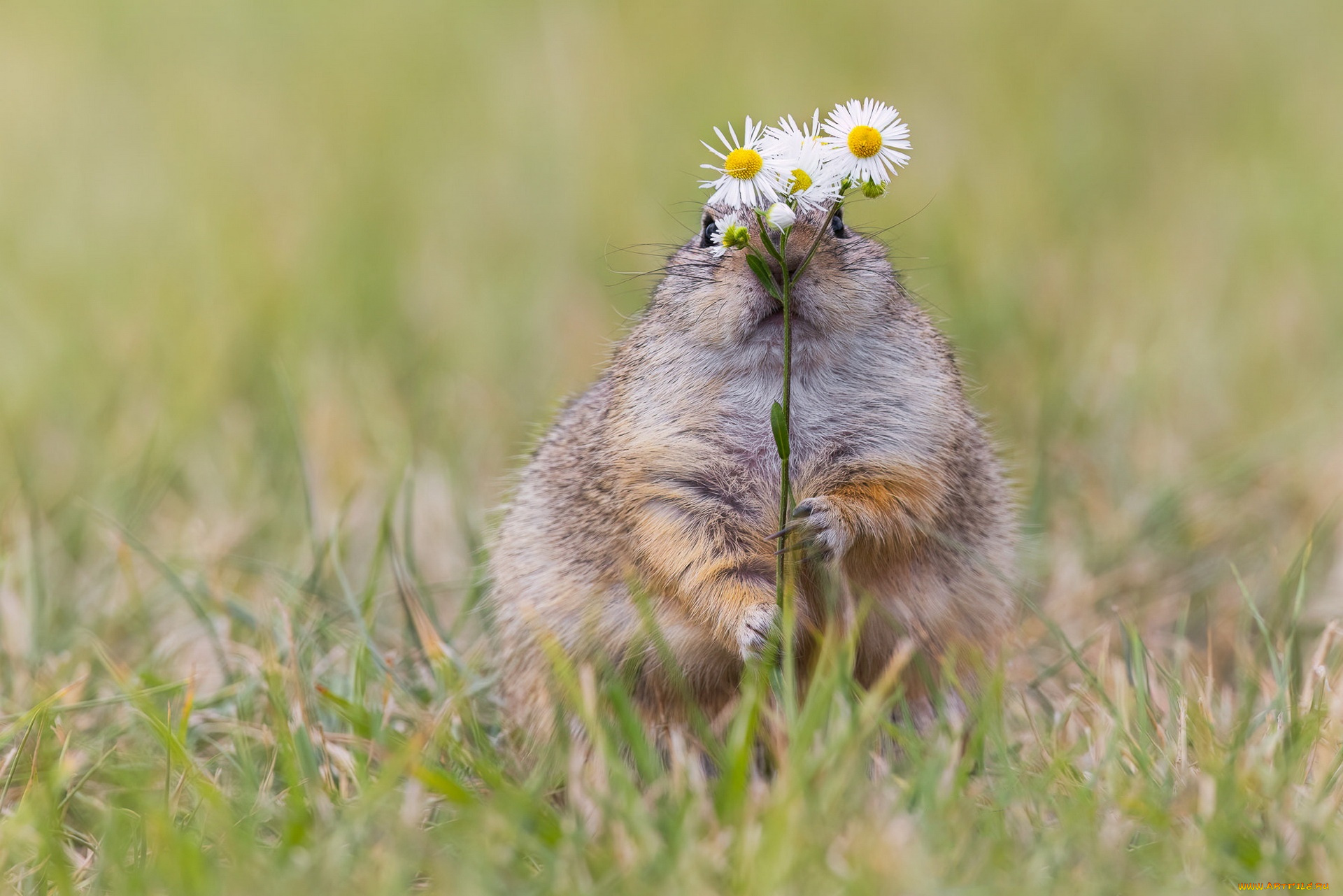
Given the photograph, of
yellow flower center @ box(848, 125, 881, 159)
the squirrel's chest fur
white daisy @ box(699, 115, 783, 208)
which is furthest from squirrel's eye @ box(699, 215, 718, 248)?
yellow flower center @ box(848, 125, 881, 159)

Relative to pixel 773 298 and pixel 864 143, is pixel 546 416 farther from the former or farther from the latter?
pixel 864 143

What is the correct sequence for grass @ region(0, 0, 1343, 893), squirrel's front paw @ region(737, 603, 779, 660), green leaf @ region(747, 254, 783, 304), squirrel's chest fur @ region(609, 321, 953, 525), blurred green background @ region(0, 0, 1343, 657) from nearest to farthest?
grass @ region(0, 0, 1343, 893) < green leaf @ region(747, 254, 783, 304) < squirrel's front paw @ region(737, 603, 779, 660) < squirrel's chest fur @ region(609, 321, 953, 525) < blurred green background @ region(0, 0, 1343, 657)

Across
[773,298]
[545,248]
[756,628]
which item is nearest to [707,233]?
[773,298]

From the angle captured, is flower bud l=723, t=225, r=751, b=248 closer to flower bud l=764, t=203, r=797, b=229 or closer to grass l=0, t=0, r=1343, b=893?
flower bud l=764, t=203, r=797, b=229

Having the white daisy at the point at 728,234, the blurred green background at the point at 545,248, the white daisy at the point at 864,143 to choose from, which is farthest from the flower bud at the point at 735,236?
the blurred green background at the point at 545,248

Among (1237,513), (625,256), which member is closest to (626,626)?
(1237,513)

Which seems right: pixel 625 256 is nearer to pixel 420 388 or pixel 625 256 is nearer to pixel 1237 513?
pixel 420 388

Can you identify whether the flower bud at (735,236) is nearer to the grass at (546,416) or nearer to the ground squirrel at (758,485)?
the ground squirrel at (758,485)
